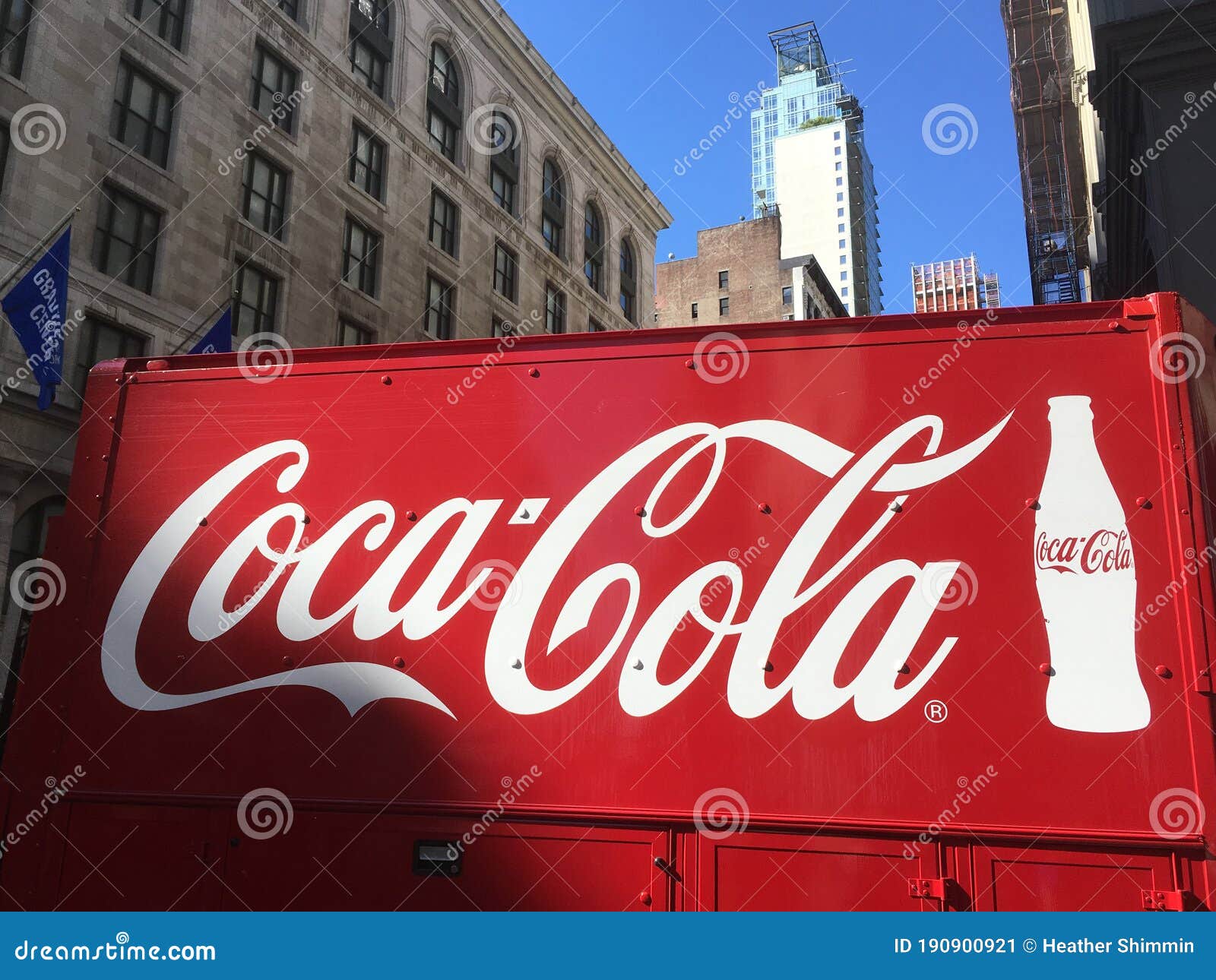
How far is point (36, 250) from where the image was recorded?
1802 cm

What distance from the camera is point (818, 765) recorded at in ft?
15.8

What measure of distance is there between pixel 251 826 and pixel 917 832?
364 centimetres

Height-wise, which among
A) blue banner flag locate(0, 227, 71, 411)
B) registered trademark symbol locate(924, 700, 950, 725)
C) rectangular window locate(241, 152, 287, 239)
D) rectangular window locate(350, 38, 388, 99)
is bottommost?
registered trademark symbol locate(924, 700, 950, 725)

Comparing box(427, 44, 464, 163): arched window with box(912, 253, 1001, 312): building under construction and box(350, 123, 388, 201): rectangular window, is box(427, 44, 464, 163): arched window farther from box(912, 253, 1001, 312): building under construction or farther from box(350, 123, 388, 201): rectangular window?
box(912, 253, 1001, 312): building under construction

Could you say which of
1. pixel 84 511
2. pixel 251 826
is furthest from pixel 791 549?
pixel 84 511

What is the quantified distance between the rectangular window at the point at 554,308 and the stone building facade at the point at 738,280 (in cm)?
3290

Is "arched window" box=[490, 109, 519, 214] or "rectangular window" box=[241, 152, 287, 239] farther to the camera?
"arched window" box=[490, 109, 519, 214]

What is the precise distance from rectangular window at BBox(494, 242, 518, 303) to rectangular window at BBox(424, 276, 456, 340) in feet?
9.51

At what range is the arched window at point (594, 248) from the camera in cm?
3984

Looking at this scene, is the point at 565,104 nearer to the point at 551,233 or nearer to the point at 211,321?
the point at 551,233

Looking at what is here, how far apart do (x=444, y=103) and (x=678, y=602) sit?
99.9 ft

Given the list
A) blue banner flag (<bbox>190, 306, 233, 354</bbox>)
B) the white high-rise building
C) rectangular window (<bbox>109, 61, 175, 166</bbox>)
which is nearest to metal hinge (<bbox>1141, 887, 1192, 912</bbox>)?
blue banner flag (<bbox>190, 306, 233, 354</bbox>)

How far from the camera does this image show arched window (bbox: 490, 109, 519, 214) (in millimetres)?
34125

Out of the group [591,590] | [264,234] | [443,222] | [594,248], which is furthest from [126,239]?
[594,248]
